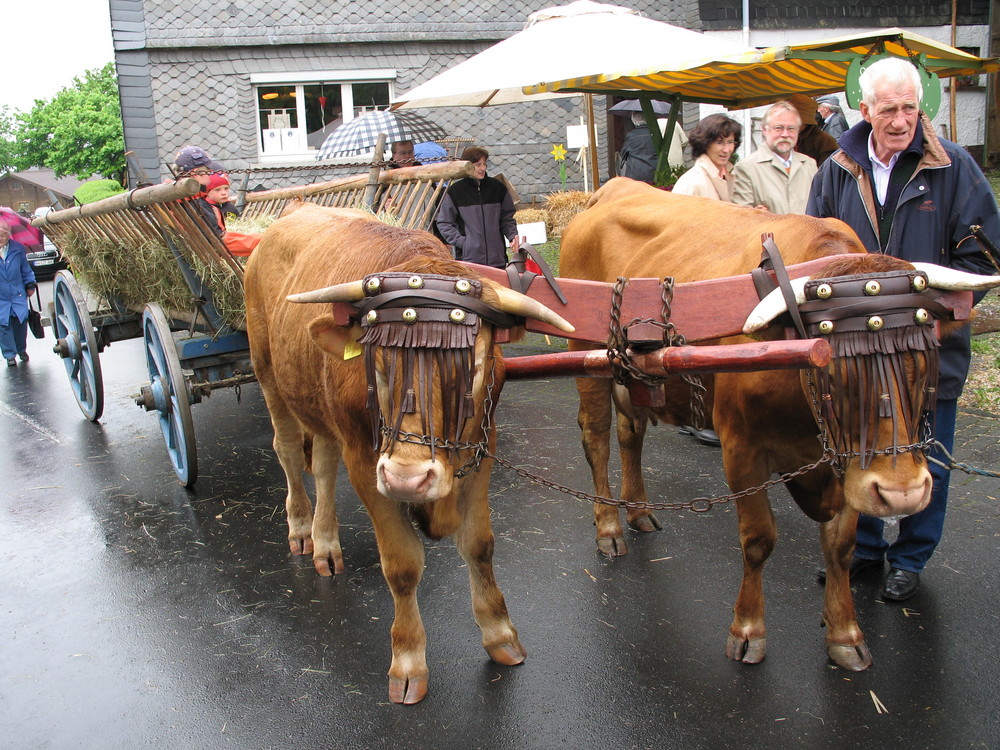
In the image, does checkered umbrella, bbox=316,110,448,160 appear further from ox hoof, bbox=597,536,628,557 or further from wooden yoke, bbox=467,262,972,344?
wooden yoke, bbox=467,262,972,344

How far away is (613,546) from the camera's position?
4.36 m

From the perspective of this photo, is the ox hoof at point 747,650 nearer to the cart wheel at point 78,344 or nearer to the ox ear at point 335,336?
the ox ear at point 335,336

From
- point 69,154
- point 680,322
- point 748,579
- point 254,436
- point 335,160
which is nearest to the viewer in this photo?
point 680,322

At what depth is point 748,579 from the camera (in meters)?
3.36

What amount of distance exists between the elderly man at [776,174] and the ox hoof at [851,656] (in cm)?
268

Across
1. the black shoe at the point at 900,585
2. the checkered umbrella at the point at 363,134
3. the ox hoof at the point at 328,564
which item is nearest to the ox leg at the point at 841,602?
the black shoe at the point at 900,585

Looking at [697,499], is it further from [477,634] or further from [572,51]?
[572,51]

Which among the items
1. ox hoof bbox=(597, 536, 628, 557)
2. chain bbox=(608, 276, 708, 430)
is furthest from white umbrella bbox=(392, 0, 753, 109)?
chain bbox=(608, 276, 708, 430)

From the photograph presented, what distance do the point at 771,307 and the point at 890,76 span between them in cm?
133

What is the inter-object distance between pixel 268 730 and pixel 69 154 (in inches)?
2343

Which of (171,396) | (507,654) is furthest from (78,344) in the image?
(507,654)

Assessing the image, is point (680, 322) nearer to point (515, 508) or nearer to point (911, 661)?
point (911, 661)

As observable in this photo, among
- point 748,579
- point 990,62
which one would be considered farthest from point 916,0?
point 748,579

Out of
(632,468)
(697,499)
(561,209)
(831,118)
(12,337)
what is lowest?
(12,337)
